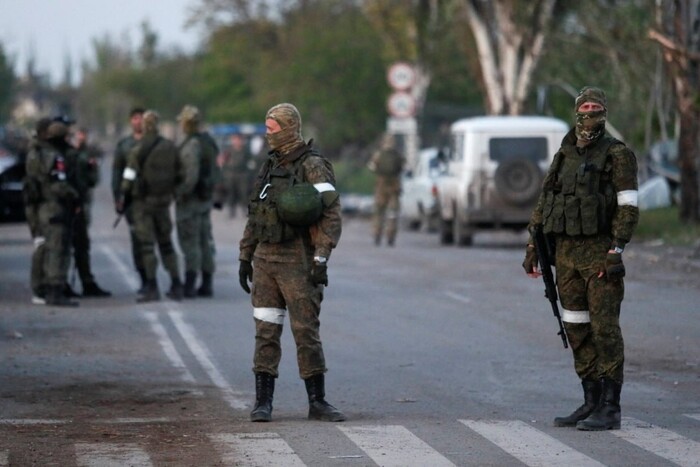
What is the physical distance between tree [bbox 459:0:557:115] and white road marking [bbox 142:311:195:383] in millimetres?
22235

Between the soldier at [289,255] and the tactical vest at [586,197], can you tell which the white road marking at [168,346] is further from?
the tactical vest at [586,197]

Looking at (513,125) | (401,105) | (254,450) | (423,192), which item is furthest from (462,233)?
(254,450)

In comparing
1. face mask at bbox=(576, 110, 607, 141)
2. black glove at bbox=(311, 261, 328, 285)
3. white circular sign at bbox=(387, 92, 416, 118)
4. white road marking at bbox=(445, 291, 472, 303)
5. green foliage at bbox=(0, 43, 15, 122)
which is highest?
green foliage at bbox=(0, 43, 15, 122)

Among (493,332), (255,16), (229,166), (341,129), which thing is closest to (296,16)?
(255,16)

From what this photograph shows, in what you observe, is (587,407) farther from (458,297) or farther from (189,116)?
(458,297)

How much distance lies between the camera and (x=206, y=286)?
56.7ft

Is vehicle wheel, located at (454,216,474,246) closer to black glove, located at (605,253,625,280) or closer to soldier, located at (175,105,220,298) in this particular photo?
soldier, located at (175,105,220,298)

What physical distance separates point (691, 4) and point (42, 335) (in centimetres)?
1513

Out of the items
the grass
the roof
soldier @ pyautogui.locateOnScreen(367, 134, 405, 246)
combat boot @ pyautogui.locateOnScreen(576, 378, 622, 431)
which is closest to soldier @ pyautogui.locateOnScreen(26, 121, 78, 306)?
combat boot @ pyautogui.locateOnScreen(576, 378, 622, 431)

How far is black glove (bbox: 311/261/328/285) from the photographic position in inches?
366

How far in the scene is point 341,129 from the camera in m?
56.6

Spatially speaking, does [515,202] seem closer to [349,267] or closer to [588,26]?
[349,267]

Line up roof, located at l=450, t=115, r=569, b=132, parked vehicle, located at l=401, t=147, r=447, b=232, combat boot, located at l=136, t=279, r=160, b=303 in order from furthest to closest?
parked vehicle, located at l=401, t=147, r=447, b=232, roof, located at l=450, t=115, r=569, b=132, combat boot, located at l=136, t=279, r=160, b=303

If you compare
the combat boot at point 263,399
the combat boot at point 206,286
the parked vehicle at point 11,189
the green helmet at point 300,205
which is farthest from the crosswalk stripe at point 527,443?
the parked vehicle at point 11,189
